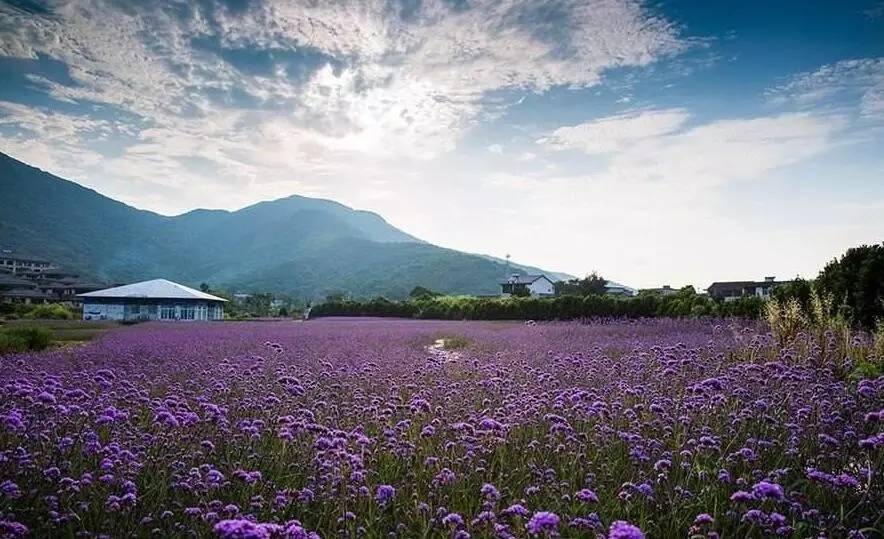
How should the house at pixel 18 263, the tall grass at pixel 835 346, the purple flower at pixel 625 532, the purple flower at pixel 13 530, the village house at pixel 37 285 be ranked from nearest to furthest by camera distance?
the purple flower at pixel 625 532 → the purple flower at pixel 13 530 → the tall grass at pixel 835 346 → the village house at pixel 37 285 → the house at pixel 18 263

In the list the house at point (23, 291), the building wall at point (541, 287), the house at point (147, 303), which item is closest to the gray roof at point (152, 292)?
the house at point (147, 303)

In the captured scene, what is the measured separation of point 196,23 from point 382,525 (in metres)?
11.1

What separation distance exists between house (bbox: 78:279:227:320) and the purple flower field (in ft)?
168

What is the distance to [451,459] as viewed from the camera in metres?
4.07

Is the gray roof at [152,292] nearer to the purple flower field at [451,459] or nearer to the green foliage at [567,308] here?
the green foliage at [567,308]

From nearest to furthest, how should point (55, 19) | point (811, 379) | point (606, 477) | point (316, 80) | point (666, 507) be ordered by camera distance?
point (666, 507)
point (606, 477)
point (811, 379)
point (55, 19)
point (316, 80)

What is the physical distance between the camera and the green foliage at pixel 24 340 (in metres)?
14.2

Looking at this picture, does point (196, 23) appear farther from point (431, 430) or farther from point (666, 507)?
point (666, 507)

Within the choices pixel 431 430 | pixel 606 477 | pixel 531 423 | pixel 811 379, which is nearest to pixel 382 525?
pixel 431 430

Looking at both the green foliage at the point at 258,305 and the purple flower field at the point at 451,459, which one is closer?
the purple flower field at the point at 451,459

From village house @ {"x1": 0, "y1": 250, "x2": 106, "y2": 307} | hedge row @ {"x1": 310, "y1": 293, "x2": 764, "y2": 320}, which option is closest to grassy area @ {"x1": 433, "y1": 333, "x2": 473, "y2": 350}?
hedge row @ {"x1": 310, "y1": 293, "x2": 764, "y2": 320}

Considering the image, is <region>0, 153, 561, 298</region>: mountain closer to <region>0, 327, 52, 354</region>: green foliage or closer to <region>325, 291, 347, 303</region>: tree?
<region>325, 291, 347, 303</region>: tree

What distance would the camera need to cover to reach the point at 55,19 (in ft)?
36.4

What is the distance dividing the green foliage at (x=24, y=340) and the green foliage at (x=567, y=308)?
18.4 m
